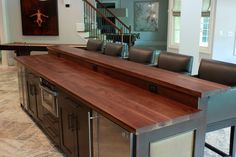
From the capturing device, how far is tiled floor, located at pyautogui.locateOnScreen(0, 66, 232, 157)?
3.12 metres

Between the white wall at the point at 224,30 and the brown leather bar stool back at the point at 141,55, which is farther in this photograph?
the white wall at the point at 224,30

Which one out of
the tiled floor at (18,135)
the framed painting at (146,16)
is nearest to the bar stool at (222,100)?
the tiled floor at (18,135)

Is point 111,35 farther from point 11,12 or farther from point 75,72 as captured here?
point 75,72

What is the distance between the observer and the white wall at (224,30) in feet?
22.1

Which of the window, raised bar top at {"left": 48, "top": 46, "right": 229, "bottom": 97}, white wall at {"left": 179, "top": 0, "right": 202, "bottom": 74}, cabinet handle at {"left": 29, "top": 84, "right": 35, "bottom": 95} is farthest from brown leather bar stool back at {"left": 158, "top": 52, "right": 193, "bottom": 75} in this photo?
the window

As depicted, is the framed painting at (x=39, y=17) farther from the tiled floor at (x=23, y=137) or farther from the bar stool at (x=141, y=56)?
the bar stool at (x=141, y=56)

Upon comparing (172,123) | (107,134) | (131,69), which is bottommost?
(107,134)

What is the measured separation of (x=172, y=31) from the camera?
852cm

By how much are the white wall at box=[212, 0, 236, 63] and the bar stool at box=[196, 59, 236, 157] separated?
4.49 metres

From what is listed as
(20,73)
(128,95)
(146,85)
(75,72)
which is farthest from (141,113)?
(20,73)

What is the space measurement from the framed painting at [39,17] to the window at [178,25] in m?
3.60

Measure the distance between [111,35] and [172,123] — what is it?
752cm

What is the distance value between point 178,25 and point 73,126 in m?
6.62

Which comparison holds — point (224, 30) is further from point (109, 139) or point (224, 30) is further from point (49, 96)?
point (109, 139)
